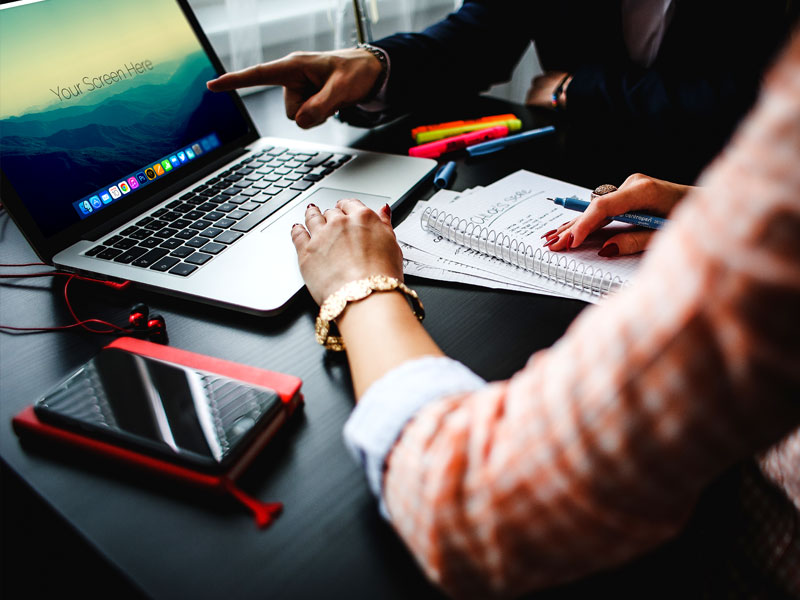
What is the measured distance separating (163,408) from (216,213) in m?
0.37

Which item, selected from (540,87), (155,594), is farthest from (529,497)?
(540,87)

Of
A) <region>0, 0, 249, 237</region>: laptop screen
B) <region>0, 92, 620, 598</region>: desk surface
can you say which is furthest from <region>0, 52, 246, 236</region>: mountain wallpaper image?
<region>0, 92, 620, 598</region>: desk surface

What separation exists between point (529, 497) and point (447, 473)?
48mm

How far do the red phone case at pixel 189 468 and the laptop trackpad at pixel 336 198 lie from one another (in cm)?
32

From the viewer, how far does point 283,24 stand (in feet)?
4.39

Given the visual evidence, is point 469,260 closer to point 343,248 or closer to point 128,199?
point 343,248

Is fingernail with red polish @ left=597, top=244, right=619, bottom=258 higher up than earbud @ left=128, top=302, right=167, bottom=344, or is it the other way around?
earbud @ left=128, top=302, right=167, bottom=344

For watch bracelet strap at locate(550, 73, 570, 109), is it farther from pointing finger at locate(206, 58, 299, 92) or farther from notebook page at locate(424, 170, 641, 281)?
pointing finger at locate(206, 58, 299, 92)

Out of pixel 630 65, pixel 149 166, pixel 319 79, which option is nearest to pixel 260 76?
pixel 319 79

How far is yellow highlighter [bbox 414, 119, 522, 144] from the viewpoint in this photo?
950 mm

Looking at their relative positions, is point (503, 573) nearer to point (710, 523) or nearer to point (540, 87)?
point (710, 523)

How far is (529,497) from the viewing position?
0.28 m

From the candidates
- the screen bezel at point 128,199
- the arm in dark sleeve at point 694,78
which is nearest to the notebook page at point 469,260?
the screen bezel at point 128,199

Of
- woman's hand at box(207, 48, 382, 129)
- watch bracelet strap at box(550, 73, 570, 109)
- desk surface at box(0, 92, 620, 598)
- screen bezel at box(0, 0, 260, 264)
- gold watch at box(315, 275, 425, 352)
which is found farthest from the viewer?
watch bracelet strap at box(550, 73, 570, 109)
